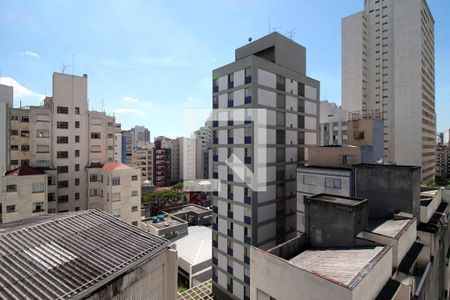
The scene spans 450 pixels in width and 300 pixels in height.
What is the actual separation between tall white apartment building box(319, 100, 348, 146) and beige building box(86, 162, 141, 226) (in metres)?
46.0

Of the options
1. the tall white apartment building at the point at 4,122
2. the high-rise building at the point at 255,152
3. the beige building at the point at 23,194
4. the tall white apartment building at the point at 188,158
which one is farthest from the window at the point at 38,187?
the tall white apartment building at the point at 188,158

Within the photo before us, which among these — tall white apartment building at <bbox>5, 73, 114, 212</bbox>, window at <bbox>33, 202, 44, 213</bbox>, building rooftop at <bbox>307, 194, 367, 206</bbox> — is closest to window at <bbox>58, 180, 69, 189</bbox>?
tall white apartment building at <bbox>5, 73, 114, 212</bbox>

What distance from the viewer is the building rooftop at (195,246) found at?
34.1m

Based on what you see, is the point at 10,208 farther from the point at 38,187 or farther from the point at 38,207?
the point at 38,187

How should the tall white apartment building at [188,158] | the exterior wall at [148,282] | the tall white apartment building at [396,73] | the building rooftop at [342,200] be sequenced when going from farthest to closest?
the tall white apartment building at [188,158] → the tall white apartment building at [396,73] → the building rooftop at [342,200] → the exterior wall at [148,282]

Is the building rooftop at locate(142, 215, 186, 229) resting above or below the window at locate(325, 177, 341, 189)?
below

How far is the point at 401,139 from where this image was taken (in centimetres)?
6331

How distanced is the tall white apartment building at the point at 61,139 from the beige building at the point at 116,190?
1552mm

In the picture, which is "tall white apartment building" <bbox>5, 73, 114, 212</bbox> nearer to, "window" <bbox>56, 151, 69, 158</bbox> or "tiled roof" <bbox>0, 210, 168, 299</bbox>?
"window" <bbox>56, 151, 69, 158</bbox>

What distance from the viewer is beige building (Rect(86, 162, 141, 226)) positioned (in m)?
33.3

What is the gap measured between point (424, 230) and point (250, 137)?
16.4 metres

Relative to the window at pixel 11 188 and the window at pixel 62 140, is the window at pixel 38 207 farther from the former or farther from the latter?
the window at pixel 62 140

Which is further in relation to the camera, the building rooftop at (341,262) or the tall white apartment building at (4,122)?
the tall white apartment building at (4,122)

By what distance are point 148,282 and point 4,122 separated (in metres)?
43.9
